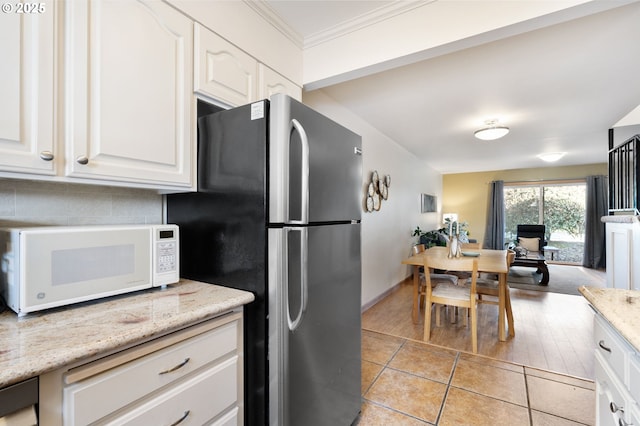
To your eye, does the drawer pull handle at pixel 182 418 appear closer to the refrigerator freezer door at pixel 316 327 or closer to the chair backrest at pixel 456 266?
the refrigerator freezer door at pixel 316 327

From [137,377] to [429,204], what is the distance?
6916mm

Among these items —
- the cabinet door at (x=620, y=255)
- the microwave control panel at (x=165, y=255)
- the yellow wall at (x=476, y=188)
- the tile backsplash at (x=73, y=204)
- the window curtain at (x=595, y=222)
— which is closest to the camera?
the tile backsplash at (x=73, y=204)

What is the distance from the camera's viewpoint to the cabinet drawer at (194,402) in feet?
2.74

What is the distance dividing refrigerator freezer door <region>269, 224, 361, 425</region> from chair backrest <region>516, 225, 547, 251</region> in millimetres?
6449

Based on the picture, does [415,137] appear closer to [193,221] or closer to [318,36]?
[318,36]

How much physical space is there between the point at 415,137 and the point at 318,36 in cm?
287

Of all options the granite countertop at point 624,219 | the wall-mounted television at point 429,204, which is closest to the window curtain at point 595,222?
the wall-mounted television at point 429,204

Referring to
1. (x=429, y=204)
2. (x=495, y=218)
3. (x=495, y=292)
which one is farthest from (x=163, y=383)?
(x=495, y=218)

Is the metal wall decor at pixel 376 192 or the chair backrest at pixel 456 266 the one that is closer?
the chair backrest at pixel 456 266

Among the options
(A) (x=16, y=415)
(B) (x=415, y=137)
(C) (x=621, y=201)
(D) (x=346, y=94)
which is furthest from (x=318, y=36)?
(C) (x=621, y=201)

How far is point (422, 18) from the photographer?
5.38 ft

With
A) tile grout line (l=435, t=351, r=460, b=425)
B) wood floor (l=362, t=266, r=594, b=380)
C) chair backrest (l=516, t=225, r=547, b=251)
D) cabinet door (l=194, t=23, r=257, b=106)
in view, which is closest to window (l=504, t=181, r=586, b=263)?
chair backrest (l=516, t=225, r=547, b=251)

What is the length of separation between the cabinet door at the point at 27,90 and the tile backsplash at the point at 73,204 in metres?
0.35

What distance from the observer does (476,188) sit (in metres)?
7.93
